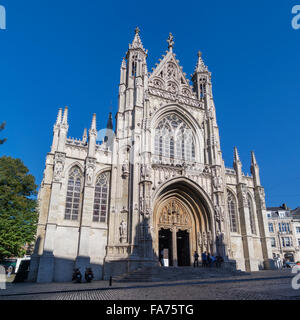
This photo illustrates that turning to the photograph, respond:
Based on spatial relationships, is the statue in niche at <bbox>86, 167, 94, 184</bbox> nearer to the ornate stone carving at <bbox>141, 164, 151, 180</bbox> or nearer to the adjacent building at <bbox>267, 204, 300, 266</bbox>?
the ornate stone carving at <bbox>141, 164, 151, 180</bbox>

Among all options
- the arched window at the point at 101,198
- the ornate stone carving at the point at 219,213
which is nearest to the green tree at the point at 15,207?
the arched window at the point at 101,198

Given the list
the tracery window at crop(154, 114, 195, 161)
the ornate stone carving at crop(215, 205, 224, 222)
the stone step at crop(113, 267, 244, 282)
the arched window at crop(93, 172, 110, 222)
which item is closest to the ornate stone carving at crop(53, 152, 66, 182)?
the arched window at crop(93, 172, 110, 222)

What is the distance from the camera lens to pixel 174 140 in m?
27.6

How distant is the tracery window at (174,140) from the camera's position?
26859 millimetres

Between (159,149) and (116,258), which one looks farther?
(159,149)

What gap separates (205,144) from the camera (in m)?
28.7

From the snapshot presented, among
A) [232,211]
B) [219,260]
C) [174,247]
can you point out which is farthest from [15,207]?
[232,211]

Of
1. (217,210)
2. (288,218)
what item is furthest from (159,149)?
(288,218)

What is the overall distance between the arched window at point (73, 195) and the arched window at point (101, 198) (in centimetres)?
146

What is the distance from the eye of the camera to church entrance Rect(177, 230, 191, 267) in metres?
24.5

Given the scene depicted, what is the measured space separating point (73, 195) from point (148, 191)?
6.28m
